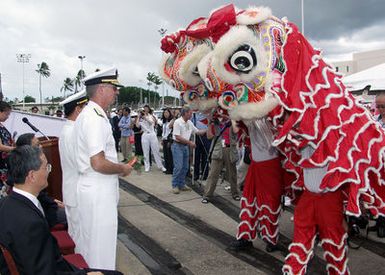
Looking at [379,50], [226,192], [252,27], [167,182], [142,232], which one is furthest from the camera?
[379,50]

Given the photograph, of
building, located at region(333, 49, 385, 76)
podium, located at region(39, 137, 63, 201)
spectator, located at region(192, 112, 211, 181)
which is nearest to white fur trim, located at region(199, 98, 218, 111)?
podium, located at region(39, 137, 63, 201)

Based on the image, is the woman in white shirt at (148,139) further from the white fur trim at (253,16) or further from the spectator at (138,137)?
the white fur trim at (253,16)

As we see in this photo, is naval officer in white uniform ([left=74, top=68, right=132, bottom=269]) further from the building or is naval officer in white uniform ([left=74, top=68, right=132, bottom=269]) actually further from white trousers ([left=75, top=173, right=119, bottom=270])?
the building

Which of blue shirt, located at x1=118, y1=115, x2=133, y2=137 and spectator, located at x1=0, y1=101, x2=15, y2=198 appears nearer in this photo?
spectator, located at x1=0, y1=101, x2=15, y2=198

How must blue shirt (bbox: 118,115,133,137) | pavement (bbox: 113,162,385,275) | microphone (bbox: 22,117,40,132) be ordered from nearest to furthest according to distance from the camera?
pavement (bbox: 113,162,385,275), microphone (bbox: 22,117,40,132), blue shirt (bbox: 118,115,133,137)

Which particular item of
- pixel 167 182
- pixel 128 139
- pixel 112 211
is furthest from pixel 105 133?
pixel 128 139

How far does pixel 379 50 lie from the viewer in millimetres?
48844

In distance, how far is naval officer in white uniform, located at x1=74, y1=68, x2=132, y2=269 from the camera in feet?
9.79

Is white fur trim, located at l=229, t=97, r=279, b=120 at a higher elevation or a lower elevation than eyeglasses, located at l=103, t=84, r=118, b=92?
lower

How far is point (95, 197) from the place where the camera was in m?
3.03

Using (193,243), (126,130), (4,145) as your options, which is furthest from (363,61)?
(4,145)

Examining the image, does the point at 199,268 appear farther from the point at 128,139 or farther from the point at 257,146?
the point at 128,139

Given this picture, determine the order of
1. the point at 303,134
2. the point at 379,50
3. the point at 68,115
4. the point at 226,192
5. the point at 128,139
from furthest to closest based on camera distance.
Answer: the point at 379,50, the point at 128,139, the point at 226,192, the point at 68,115, the point at 303,134

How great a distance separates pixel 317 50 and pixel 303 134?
0.96m
